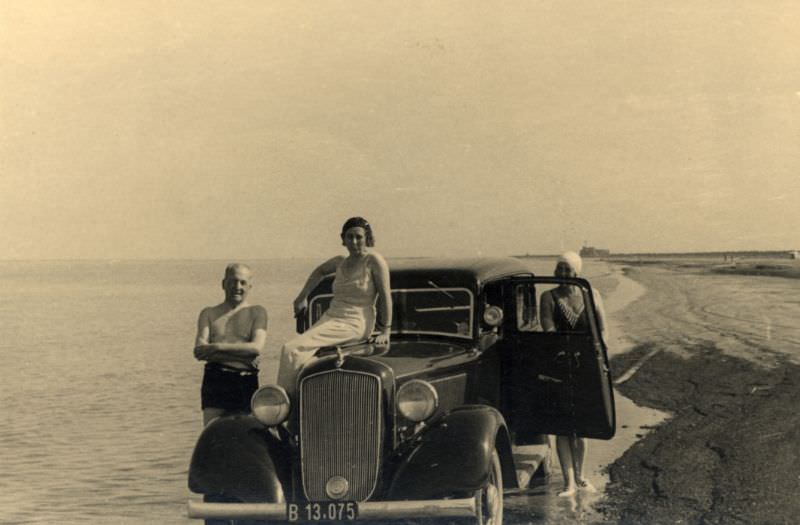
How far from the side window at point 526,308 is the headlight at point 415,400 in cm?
169

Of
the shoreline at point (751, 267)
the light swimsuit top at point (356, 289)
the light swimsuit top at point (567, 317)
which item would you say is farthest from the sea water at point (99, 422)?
the shoreline at point (751, 267)

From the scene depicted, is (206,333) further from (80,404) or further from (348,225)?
(80,404)

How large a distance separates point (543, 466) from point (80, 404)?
10.3m

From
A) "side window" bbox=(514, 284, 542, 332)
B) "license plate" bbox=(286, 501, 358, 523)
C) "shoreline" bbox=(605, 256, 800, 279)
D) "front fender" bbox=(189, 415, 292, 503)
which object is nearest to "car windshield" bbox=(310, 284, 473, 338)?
"side window" bbox=(514, 284, 542, 332)

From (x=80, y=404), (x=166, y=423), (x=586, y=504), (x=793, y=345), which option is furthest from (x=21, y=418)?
(x=793, y=345)

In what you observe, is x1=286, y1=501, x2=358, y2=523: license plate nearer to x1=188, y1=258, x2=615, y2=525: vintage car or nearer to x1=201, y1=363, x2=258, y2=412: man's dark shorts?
x1=188, y1=258, x2=615, y2=525: vintage car

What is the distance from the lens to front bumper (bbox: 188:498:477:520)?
16.0ft

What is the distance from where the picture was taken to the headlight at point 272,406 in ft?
17.9

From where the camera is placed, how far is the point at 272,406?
547cm

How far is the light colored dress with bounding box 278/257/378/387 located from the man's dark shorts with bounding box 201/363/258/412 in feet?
1.55

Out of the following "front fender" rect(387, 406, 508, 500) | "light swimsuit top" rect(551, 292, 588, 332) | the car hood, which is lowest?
"front fender" rect(387, 406, 508, 500)

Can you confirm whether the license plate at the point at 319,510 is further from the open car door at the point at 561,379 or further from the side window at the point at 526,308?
the side window at the point at 526,308

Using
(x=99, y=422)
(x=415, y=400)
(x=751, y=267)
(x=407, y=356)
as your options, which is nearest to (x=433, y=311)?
(x=407, y=356)

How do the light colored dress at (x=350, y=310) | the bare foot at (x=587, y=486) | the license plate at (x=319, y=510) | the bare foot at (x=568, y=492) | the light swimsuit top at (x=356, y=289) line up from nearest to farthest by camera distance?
the license plate at (x=319, y=510)
the light colored dress at (x=350, y=310)
the light swimsuit top at (x=356, y=289)
the bare foot at (x=568, y=492)
the bare foot at (x=587, y=486)
